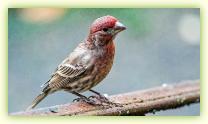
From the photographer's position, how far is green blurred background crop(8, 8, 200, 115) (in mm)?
3068

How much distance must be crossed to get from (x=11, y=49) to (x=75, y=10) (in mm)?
342

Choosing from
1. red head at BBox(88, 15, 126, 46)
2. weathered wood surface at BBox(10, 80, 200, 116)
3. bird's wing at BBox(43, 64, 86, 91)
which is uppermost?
red head at BBox(88, 15, 126, 46)

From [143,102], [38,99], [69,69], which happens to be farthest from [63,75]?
[143,102]

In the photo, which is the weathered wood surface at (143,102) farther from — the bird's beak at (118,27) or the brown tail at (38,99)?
the bird's beak at (118,27)

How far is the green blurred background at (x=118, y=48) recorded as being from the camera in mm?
3068

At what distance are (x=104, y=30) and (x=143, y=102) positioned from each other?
39 centimetres

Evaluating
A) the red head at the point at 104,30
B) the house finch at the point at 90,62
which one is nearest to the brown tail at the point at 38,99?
the house finch at the point at 90,62

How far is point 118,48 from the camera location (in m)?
3.08

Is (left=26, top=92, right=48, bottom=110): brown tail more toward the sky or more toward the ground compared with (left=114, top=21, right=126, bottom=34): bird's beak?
more toward the ground

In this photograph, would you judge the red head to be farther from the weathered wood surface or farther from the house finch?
the weathered wood surface

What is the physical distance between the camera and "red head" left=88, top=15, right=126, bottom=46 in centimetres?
299

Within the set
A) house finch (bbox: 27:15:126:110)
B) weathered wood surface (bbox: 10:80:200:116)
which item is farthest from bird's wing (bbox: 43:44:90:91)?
weathered wood surface (bbox: 10:80:200:116)

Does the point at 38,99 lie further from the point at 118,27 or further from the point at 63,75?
the point at 118,27

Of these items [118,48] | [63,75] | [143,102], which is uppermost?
[118,48]
